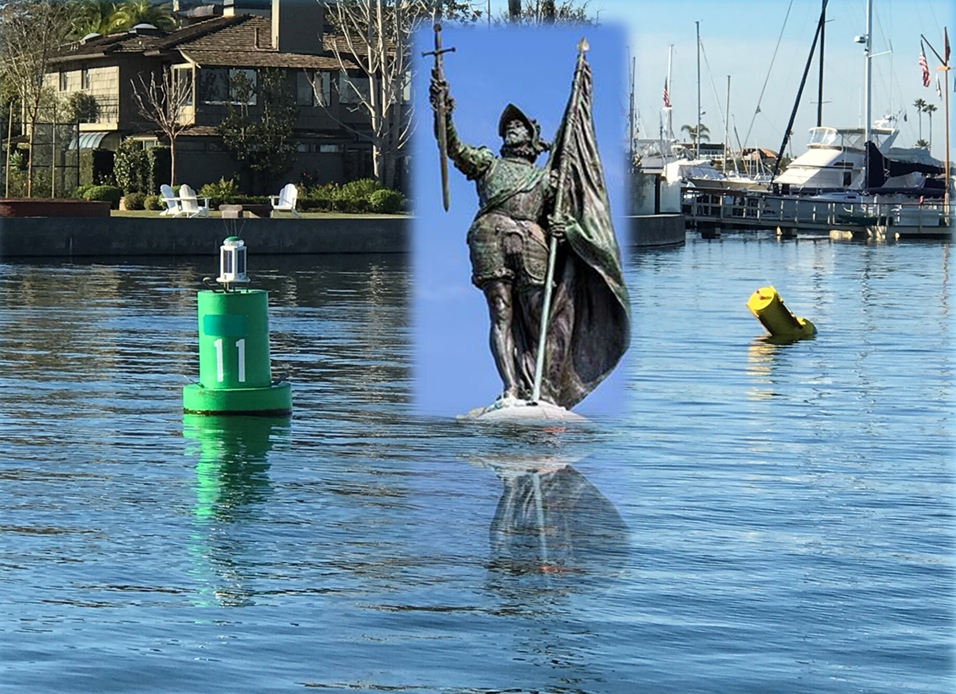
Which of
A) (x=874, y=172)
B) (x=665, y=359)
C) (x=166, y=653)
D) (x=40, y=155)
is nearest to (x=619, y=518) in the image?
(x=166, y=653)

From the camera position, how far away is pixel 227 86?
71.4 m

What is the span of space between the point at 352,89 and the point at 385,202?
1641 centimetres

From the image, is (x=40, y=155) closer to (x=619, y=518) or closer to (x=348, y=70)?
(x=348, y=70)

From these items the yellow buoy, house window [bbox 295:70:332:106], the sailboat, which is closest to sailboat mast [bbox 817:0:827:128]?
the sailboat

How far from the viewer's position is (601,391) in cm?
1278

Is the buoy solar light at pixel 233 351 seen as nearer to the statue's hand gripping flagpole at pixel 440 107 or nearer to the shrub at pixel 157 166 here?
the statue's hand gripping flagpole at pixel 440 107

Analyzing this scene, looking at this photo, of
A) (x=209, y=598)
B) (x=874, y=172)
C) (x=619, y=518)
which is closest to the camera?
(x=209, y=598)

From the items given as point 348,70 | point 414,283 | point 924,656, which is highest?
point 348,70

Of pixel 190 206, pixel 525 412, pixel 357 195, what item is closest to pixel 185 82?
pixel 357 195

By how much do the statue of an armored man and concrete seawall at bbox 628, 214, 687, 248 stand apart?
145 ft

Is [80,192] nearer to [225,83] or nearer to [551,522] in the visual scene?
[225,83]

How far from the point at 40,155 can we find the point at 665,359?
4700 centimetres

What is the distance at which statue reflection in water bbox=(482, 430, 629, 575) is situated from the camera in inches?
338

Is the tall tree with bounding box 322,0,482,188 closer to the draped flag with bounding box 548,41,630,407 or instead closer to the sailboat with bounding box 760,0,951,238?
the sailboat with bounding box 760,0,951,238
